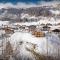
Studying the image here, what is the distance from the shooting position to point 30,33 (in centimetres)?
201

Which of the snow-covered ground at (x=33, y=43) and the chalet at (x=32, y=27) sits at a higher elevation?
the chalet at (x=32, y=27)

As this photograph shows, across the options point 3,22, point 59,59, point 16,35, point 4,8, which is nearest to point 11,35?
point 16,35

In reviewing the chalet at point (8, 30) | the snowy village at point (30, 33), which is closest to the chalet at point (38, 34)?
the snowy village at point (30, 33)

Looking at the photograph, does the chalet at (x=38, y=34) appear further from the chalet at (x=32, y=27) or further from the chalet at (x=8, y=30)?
the chalet at (x=8, y=30)

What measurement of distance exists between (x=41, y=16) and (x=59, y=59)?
551mm

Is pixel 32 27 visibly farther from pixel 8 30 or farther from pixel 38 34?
pixel 8 30

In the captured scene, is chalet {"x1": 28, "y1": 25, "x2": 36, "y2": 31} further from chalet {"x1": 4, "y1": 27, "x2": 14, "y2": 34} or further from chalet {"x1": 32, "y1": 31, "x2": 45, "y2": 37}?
chalet {"x1": 4, "y1": 27, "x2": 14, "y2": 34}

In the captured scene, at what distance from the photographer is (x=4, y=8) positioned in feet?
6.83

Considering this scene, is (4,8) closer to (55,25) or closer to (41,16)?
(41,16)

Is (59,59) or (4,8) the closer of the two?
(59,59)

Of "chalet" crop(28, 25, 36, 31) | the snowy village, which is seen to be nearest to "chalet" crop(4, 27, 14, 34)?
the snowy village

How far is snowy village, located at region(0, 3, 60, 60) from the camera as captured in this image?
1966 millimetres

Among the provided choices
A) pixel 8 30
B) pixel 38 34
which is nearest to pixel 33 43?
pixel 38 34

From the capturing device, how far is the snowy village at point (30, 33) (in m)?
1.97
